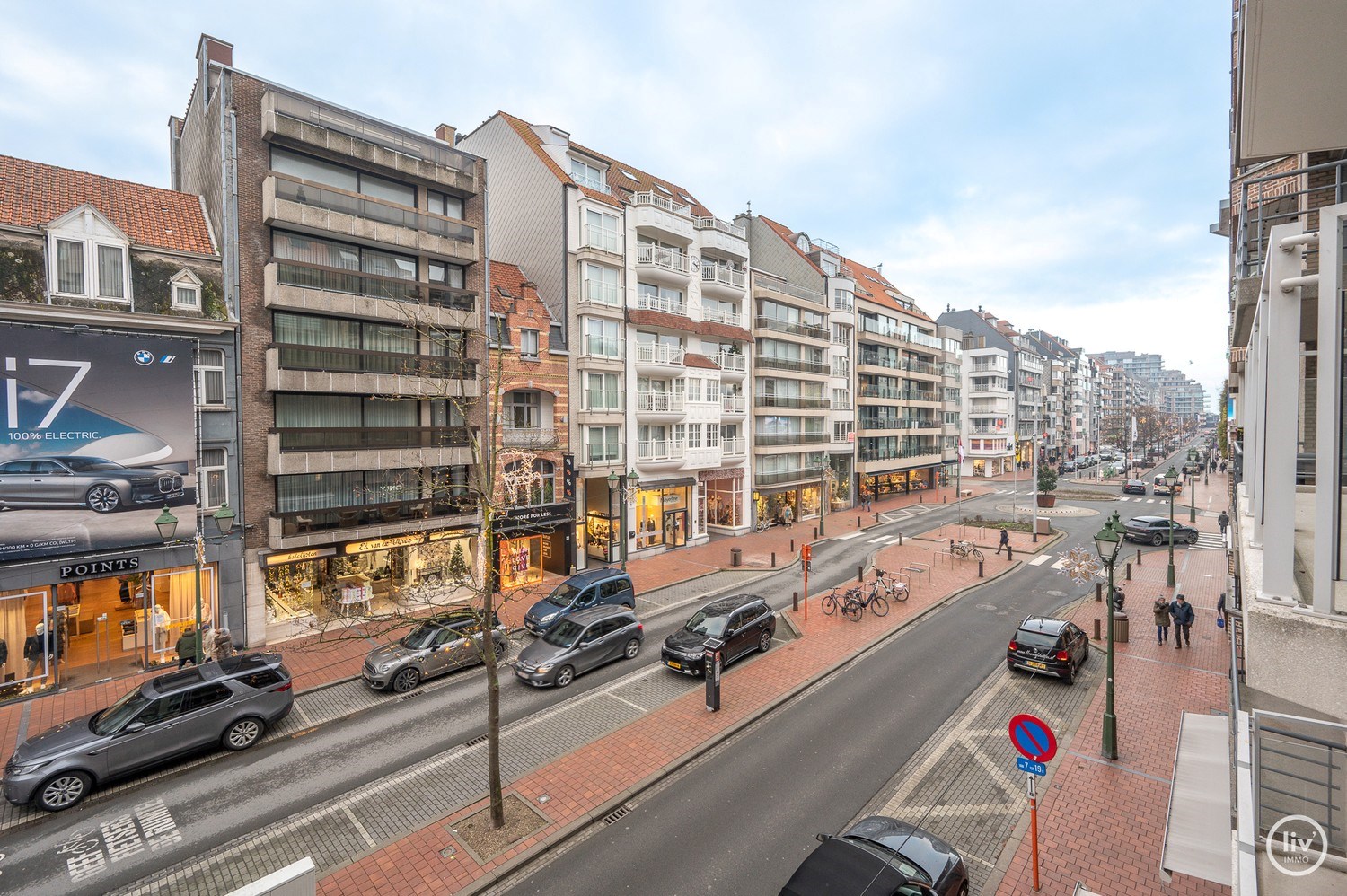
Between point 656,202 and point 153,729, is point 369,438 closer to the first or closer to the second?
point 153,729

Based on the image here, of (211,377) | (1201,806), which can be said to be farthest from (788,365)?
(1201,806)

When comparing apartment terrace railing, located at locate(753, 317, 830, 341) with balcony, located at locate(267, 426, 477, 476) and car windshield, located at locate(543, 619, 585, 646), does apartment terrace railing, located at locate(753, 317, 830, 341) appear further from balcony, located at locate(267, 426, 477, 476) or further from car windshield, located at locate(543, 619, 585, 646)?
car windshield, located at locate(543, 619, 585, 646)

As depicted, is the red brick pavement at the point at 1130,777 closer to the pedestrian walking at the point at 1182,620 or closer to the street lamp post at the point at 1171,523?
the pedestrian walking at the point at 1182,620

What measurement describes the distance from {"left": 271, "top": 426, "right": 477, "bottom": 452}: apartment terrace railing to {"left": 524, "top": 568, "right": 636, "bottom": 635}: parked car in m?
6.29

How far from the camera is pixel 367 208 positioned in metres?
22.5

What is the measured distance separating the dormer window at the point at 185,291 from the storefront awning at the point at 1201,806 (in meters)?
26.4

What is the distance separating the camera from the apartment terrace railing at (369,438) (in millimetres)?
21094

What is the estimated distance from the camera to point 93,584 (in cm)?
1820

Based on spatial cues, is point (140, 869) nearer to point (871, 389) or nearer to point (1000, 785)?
point (1000, 785)

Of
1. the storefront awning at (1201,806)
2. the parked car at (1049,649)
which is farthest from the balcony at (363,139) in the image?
the storefront awning at (1201,806)

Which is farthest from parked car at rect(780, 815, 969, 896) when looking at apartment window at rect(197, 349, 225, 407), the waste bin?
apartment window at rect(197, 349, 225, 407)

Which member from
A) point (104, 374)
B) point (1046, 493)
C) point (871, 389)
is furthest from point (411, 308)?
point (1046, 493)

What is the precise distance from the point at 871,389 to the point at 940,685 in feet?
126

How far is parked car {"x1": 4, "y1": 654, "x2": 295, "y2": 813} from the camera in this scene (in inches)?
447
